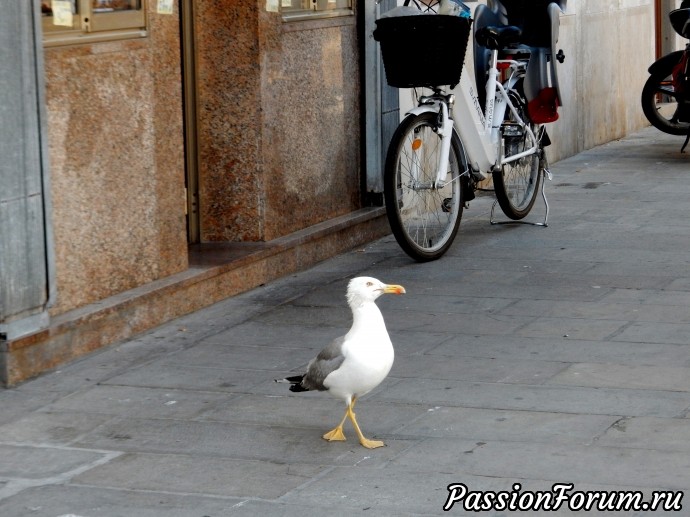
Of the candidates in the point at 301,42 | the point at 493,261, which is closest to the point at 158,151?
the point at 301,42

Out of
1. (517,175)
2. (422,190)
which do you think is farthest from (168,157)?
(517,175)

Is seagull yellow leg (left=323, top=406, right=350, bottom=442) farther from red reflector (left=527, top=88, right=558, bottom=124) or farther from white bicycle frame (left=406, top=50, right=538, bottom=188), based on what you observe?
red reflector (left=527, top=88, right=558, bottom=124)

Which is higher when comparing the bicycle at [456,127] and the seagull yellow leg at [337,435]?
the bicycle at [456,127]

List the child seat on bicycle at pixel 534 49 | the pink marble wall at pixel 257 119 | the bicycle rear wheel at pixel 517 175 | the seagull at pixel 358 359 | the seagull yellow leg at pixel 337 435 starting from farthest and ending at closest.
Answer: the bicycle rear wheel at pixel 517 175, the child seat on bicycle at pixel 534 49, the pink marble wall at pixel 257 119, the seagull yellow leg at pixel 337 435, the seagull at pixel 358 359

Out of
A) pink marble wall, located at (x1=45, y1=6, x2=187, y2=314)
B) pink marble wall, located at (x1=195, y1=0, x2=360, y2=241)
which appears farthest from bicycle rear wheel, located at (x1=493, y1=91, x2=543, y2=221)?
pink marble wall, located at (x1=45, y1=6, x2=187, y2=314)

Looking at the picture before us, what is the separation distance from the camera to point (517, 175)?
32.3ft

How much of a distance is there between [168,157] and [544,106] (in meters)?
3.45

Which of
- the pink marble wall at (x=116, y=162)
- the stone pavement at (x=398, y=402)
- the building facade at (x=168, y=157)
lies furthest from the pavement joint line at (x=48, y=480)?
the pink marble wall at (x=116, y=162)

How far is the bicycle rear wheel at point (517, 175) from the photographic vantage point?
9.48m

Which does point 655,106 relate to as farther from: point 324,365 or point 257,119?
point 324,365

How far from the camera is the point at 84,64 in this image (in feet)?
21.3

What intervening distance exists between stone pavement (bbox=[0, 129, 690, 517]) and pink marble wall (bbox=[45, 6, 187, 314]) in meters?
0.37

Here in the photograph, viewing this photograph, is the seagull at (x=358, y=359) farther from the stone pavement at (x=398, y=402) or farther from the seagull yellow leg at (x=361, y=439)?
the stone pavement at (x=398, y=402)

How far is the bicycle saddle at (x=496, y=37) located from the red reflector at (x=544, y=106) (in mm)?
514
